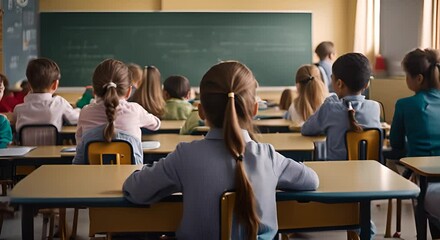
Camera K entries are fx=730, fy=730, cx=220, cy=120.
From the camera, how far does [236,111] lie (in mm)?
Result: 2350

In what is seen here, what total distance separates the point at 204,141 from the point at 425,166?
49.8 inches

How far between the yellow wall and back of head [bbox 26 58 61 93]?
500cm

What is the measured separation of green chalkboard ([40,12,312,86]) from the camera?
31.7ft

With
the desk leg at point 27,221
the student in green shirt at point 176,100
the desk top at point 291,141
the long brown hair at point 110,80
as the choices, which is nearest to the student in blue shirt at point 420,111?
the desk top at point 291,141

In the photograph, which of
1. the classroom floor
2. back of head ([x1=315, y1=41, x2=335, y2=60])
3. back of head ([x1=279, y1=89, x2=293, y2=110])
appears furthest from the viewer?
back of head ([x1=315, y1=41, x2=335, y2=60])

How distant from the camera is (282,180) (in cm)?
241

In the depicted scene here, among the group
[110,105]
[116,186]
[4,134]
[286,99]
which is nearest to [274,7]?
[286,99]

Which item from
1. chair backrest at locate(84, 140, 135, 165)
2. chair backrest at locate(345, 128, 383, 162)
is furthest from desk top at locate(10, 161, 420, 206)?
chair backrest at locate(345, 128, 383, 162)

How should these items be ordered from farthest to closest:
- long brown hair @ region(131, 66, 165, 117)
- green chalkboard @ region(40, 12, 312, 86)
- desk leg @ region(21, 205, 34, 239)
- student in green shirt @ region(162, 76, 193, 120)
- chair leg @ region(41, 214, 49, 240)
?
green chalkboard @ region(40, 12, 312, 86) → student in green shirt @ region(162, 76, 193, 120) → long brown hair @ region(131, 66, 165, 117) → chair leg @ region(41, 214, 49, 240) → desk leg @ region(21, 205, 34, 239)

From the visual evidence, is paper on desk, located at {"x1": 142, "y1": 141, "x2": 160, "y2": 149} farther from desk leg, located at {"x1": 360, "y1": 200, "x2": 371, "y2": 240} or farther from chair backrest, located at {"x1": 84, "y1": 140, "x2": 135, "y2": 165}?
desk leg, located at {"x1": 360, "y1": 200, "x2": 371, "y2": 240}

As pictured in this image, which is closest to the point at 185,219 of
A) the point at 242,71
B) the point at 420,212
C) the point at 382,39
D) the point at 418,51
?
the point at 242,71

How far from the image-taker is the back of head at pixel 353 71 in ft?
13.7

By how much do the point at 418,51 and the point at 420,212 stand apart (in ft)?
3.85

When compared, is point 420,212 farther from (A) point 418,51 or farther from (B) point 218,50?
(B) point 218,50
